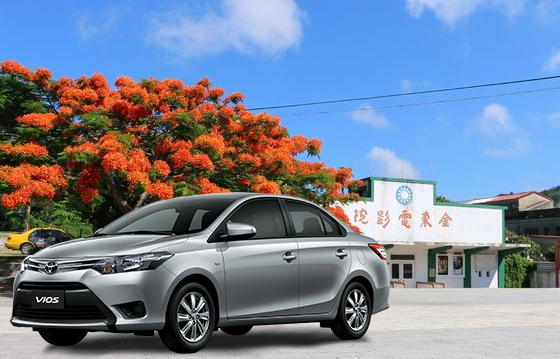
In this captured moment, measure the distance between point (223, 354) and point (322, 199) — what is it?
14926 mm

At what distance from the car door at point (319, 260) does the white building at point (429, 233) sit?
95.4 feet

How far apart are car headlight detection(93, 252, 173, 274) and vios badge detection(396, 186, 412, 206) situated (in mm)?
33692

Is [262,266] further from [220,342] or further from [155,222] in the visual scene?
[155,222]

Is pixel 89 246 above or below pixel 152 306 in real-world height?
above

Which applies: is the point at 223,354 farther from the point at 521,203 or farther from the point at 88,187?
the point at 521,203

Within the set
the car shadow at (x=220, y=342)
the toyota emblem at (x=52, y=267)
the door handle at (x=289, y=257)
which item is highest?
the door handle at (x=289, y=257)

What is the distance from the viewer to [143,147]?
67.4 feet

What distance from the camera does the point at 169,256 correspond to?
7.45m

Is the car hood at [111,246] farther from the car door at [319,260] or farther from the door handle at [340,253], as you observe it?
the door handle at [340,253]

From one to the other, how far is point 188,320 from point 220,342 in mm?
1436

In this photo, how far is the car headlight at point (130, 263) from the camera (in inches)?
287

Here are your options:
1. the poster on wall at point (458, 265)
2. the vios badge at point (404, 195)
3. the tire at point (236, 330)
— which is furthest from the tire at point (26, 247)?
the tire at point (236, 330)

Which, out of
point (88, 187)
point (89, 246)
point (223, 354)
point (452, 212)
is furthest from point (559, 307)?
point (452, 212)

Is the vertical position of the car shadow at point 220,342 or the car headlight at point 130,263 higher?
the car headlight at point 130,263
